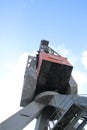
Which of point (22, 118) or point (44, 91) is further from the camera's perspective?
point (44, 91)

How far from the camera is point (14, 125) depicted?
14359mm

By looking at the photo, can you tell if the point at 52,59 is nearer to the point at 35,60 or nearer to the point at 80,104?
the point at 35,60

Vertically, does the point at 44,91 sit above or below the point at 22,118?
above

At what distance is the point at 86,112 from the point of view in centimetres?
1066

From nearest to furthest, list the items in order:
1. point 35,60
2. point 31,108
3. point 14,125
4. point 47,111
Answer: point 14,125 < point 31,108 < point 47,111 < point 35,60

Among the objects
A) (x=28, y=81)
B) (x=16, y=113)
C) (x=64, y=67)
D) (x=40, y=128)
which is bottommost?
(x=40, y=128)

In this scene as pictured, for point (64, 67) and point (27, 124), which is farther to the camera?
point (64, 67)

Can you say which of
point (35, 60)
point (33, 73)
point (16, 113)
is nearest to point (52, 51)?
point (35, 60)

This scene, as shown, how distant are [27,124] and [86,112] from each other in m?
4.83

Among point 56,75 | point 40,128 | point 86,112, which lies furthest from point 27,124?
point 86,112

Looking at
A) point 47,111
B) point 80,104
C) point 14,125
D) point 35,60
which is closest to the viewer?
point 80,104

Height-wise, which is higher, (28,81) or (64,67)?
(64,67)

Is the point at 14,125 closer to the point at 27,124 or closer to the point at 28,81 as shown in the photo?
the point at 27,124

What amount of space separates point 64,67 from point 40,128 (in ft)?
12.3
